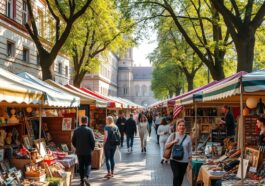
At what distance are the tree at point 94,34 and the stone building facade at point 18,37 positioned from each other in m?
2.77

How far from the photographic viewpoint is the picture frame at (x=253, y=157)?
6860 mm

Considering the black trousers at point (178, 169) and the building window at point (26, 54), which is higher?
the building window at point (26, 54)

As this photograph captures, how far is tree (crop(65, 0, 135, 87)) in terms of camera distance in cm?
2434

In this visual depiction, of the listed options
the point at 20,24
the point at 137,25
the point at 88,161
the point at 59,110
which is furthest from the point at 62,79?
the point at 88,161

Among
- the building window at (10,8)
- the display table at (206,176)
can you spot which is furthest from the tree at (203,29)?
the display table at (206,176)

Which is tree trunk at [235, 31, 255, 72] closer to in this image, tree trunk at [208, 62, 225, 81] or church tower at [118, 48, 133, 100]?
tree trunk at [208, 62, 225, 81]

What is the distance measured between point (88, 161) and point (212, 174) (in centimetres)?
363

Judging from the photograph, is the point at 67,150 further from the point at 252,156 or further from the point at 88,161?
the point at 252,156

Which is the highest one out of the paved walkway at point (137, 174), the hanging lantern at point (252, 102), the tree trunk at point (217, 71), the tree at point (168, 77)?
the tree at point (168, 77)

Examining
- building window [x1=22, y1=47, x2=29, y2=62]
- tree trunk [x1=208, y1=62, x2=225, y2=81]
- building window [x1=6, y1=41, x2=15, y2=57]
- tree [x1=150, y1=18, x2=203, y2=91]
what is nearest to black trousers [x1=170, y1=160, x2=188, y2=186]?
tree trunk [x1=208, y1=62, x2=225, y2=81]

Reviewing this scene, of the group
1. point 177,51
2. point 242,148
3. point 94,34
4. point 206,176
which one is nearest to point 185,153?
point 206,176

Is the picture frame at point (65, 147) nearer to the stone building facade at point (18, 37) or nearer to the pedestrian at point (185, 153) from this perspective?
the pedestrian at point (185, 153)

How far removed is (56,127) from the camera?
12383 millimetres

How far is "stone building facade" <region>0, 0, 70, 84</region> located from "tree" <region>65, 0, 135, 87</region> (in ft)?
9.10
